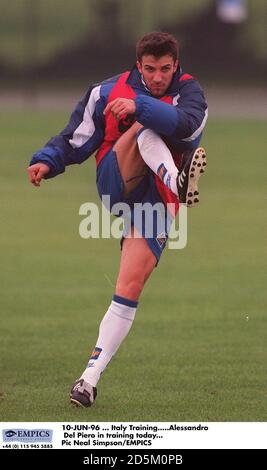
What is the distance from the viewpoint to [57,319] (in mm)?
8812

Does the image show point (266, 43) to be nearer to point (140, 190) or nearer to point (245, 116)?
point (245, 116)

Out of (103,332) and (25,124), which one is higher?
(25,124)

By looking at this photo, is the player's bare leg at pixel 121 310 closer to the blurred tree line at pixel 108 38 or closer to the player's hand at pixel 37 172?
the player's hand at pixel 37 172

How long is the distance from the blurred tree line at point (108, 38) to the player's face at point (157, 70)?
73.0ft

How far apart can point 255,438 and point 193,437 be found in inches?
10.9

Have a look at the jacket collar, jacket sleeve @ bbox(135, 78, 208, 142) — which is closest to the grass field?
jacket sleeve @ bbox(135, 78, 208, 142)

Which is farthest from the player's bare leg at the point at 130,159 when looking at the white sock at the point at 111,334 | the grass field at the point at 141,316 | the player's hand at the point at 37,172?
the grass field at the point at 141,316

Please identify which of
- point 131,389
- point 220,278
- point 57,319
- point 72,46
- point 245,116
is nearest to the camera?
point 131,389

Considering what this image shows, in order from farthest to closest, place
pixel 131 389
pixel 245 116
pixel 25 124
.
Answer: pixel 245 116 → pixel 25 124 → pixel 131 389

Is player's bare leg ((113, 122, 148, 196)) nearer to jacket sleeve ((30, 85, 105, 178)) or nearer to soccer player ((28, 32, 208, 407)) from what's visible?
soccer player ((28, 32, 208, 407))

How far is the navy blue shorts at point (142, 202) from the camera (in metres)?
6.00

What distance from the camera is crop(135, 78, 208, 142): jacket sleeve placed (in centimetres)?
559

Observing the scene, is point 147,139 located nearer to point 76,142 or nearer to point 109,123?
point 109,123

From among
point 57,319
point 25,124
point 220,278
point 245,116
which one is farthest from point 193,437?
point 245,116
